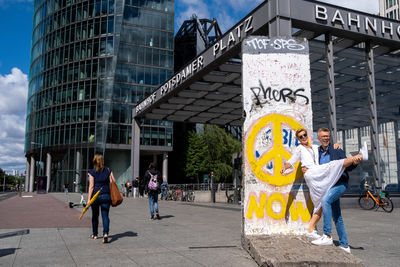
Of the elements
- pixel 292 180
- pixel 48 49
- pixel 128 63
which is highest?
pixel 48 49

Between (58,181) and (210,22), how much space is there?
37.5 m

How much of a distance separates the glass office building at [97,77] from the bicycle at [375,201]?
38.8 metres

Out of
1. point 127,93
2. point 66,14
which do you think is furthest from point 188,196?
point 66,14

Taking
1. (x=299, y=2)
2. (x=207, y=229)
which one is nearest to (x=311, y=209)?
(x=207, y=229)

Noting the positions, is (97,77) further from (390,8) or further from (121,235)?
(390,8)

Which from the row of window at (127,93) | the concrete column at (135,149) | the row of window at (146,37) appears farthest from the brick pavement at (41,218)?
the row of window at (146,37)

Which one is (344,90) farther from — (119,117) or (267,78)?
(119,117)

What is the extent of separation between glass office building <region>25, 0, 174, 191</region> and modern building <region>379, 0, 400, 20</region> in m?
47.5

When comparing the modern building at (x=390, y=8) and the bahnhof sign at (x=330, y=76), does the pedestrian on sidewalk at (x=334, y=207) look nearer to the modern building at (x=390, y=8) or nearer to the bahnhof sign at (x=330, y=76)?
the bahnhof sign at (x=330, y=76)

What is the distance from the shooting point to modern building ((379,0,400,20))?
72.4 meters

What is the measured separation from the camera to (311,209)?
19.8 feet

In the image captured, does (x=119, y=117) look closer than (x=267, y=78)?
No

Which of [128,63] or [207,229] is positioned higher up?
[128,63]

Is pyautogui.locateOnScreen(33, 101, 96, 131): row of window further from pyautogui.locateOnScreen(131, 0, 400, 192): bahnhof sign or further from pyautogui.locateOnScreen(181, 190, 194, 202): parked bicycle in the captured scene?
pyautogui.locateOnScreen(181, 190, 194, 202): parked bicycle
